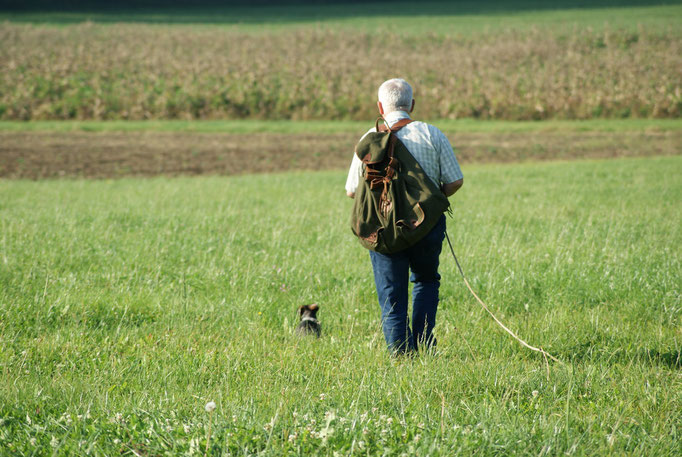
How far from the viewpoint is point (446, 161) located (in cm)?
387

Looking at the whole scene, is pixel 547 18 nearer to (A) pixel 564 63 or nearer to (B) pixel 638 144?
(A) pixel 564 63

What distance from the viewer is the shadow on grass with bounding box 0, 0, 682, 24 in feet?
157

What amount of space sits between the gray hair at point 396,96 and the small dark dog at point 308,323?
1.67m

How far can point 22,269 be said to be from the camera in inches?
222

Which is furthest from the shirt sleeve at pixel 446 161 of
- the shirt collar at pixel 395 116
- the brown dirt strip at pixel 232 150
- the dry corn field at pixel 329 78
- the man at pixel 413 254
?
the dry corn field at pixel 329 78

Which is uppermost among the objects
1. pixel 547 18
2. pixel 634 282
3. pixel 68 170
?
pixel 547 18

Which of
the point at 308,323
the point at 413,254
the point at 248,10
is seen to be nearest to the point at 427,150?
the point at 413,254

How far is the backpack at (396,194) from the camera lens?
3.61 metres

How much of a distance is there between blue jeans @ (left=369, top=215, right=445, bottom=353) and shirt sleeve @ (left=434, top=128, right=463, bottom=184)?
305 millimetres

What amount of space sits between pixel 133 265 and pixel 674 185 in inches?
410

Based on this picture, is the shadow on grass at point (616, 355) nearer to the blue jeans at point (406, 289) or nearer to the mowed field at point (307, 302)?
the mowed field at point (307, 302)

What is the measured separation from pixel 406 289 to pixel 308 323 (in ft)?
2.73

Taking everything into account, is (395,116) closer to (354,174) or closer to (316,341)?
(354,174)

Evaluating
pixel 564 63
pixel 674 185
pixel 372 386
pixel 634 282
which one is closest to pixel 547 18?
pixel 564 63
